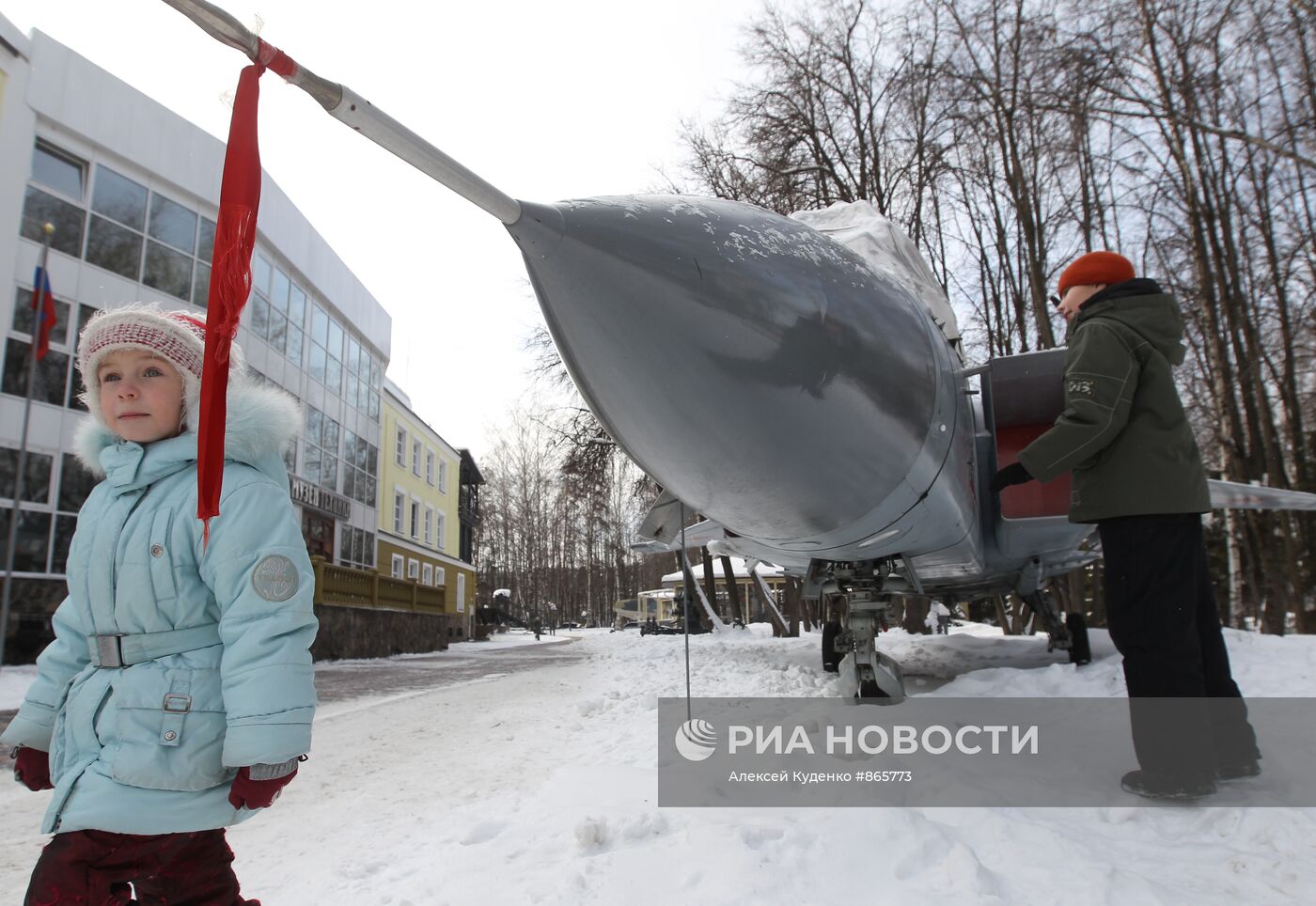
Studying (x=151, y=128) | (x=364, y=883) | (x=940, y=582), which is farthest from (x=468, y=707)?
(x=151, y=128)

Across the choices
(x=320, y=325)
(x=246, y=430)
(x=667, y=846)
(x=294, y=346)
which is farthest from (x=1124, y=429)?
(x=320, y=325)

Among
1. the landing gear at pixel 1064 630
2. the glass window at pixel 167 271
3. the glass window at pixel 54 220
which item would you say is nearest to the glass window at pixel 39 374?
the glass window at pixel 54 220

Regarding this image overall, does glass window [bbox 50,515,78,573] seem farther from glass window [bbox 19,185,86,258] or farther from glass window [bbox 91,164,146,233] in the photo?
glass window [bbox 91,164,146,233]

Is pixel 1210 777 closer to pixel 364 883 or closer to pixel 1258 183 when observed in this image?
pixel 364 883

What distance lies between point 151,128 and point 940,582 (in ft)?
46.4

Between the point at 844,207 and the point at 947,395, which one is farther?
the point at 844,207

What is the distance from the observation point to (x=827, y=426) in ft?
5.96

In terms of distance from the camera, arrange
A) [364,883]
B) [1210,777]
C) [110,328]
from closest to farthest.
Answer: [110,328] < [364,883] < [1210,777]

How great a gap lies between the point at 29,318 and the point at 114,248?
180 cm

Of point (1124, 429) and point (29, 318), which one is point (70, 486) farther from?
point (1124, 429)

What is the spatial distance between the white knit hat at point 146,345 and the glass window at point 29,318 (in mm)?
11813

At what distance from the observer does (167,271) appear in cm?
1256

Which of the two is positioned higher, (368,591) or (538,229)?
(538,229)

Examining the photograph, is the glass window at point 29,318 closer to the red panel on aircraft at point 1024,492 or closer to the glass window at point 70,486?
the glass window at point 70,486
